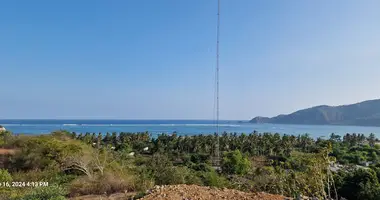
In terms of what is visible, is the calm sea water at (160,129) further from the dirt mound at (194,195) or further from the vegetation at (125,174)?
the dirt mound at (194,195)

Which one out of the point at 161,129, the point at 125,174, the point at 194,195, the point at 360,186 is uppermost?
the point at 194,195

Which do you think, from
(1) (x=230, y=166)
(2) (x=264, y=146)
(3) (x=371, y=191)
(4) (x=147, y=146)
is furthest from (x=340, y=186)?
(4) (x=147, y=146)

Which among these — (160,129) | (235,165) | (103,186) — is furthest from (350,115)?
(103,186)

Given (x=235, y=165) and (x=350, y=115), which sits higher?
(x=350, y=115)

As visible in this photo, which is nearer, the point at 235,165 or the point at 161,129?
the point at 235,165

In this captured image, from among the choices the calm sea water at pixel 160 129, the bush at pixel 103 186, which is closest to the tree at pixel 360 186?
the bush at pixel 103 186

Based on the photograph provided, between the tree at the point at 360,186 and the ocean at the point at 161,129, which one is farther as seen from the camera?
the ocean at the point at 161,129

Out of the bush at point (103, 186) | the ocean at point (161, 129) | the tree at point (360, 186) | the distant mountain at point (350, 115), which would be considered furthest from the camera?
the distant mountain at point (350, 115)

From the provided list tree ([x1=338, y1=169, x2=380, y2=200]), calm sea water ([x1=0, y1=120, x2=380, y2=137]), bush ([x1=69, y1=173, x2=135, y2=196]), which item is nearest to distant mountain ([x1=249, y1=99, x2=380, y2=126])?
calm sea water ([x1=0, y1=120, x2=380, y2=137])

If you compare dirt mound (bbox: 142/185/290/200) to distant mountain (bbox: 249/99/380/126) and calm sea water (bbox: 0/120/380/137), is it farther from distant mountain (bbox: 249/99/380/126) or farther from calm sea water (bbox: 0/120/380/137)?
distant mountain (bbox: 249/99/380/126)

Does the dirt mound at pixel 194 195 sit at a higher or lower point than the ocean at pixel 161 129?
higher

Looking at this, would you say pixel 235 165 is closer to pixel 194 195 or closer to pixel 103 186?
pixel 103 186

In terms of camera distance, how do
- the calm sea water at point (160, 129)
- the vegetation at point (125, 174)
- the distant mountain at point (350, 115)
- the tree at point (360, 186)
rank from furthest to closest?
the distant mountain at point (350, 115) < the calm sea water at point (160, 129) < the tree at point (360, 186) < the vegetation at point (125, 174)

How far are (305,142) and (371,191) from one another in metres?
32.7
